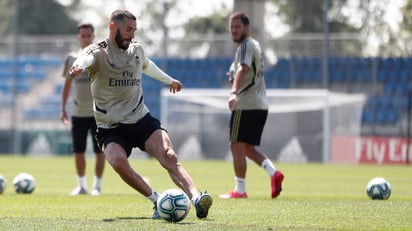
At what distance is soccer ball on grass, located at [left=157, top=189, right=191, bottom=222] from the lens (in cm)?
995

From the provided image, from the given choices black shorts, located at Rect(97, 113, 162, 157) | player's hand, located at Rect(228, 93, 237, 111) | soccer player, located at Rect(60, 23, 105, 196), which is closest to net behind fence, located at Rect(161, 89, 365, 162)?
soccer player, located at Rect(60, 23, 105, 196)

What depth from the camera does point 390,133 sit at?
31.6 m

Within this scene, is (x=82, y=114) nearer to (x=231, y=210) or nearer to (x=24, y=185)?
(x=24, y=185)

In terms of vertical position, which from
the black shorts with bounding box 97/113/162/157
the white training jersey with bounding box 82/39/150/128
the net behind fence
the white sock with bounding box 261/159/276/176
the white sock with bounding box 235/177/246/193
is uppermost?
the white training jersey with bounding box 82/39/150/128

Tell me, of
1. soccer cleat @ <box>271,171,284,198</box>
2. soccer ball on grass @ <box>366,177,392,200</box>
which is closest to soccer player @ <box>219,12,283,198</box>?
soccer cleat @ <box>271,171,284,198</box>

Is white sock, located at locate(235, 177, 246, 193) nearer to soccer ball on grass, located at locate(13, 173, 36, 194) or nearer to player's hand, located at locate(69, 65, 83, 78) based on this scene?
soccer ball on grass, located at locate(13, 173, 36, 194)

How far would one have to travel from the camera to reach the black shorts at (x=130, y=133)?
10.7m

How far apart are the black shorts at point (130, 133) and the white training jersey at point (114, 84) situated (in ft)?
0.17

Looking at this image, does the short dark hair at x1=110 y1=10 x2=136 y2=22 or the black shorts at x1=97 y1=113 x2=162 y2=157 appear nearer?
the short dark hair at x1=110 y1=10 x2=136 y2=22

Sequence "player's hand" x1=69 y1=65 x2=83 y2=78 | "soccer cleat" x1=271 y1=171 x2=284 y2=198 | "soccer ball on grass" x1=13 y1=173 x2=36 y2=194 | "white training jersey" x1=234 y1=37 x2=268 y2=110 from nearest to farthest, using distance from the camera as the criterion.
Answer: "player's hand" x1=69 y1=65 x2=83 y2=78 → "soccer cleat" x1=271 y1=171 x2=284 y2=198 → "white training jersey" x1=234 y1=37 x2=268 y2=110 → "soccer ball on grass" x1=13 y1=173 x2=36 y2=194

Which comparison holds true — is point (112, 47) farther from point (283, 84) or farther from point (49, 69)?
point (49, 69)

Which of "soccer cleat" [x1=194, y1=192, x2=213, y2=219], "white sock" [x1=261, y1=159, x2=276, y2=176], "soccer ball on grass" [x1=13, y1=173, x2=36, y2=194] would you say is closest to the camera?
"soccer cleat" [x1=194, y1=192, x2=213, y2=219]

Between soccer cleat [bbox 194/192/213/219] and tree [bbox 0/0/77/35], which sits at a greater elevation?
tree [bbox 0/0/77/35]

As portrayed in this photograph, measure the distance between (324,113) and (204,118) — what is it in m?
4.00
